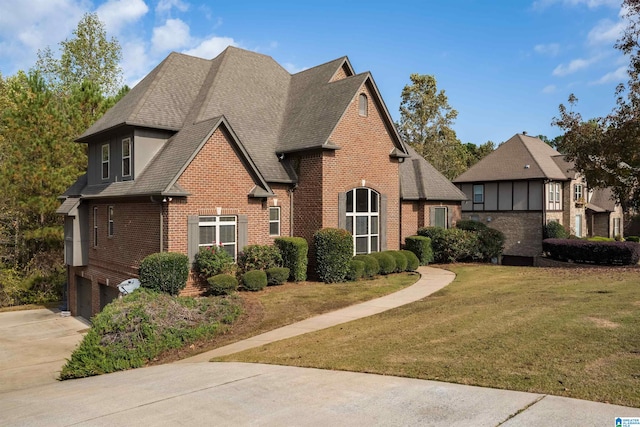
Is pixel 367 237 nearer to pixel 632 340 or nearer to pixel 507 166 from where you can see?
pixel 632 340

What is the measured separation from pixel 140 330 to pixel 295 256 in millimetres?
8299

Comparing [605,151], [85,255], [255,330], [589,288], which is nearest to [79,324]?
[85,255]

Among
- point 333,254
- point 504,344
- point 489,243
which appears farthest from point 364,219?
point 504,344

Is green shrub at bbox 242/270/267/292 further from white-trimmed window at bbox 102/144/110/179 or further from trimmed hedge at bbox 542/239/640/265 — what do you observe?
trimmed hedge at bbox 542/239/640/265

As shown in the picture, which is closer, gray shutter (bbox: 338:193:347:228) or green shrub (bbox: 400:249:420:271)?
gray shutter (bbox: 338:193:347:228)

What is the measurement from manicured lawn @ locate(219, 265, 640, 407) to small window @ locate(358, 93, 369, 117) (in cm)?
990

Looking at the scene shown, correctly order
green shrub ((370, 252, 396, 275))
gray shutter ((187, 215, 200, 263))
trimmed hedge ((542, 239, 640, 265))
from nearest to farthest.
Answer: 1. gray shutter ((187, 215, 200, 263))
2. green shrub ((370, 252, 396, 275))
3. trimmed hedge ((542, 239, 640, 265))

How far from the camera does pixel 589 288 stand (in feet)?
51.0

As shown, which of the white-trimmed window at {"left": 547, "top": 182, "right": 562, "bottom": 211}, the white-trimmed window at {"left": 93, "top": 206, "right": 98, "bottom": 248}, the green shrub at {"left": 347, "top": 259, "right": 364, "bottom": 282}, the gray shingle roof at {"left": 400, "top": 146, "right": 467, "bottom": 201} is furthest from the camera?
the white-trimmed window at {"left": 547, "top": 182, "right": 562, "bottom": 211}

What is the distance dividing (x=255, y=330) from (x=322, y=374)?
5.04 meters

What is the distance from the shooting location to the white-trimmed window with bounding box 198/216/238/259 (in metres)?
17.3

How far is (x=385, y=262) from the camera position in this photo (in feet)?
68.1

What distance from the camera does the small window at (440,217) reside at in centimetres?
2652

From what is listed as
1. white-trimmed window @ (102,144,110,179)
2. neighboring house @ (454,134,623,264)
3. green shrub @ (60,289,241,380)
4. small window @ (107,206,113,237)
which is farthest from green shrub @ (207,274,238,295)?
neighboring house @ (454,134,623,264)
